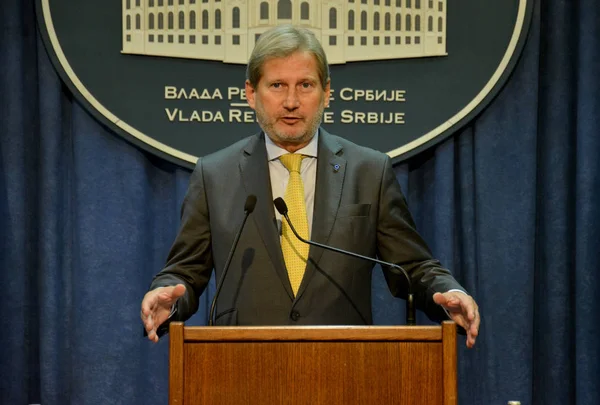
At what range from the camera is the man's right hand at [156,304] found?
5.15 feet

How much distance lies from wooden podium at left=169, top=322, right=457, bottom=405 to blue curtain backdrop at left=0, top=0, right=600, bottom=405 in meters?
1.39

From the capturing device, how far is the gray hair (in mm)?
2027

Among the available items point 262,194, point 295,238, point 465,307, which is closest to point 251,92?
point 262,194

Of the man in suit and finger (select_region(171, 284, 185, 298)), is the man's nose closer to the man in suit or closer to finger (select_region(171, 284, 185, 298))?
the man in suit

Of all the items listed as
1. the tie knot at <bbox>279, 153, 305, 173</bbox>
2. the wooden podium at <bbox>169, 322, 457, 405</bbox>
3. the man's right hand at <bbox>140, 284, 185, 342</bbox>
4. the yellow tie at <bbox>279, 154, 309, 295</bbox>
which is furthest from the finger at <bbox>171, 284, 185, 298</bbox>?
the tie knot at <bbox>279, 153, 305, 173</bbox>

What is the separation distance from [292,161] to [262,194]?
0.12 meters

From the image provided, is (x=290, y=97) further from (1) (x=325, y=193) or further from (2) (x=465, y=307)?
(2) (x=465, y=307)

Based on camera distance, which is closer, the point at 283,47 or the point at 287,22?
the point at 283,47

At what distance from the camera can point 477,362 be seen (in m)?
2.88

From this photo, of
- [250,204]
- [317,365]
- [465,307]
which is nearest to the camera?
[317,365]

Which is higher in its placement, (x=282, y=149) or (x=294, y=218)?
Result: (x=282, y=149)

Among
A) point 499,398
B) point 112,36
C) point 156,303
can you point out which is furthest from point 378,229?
point 112,36

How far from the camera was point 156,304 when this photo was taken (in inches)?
62.9

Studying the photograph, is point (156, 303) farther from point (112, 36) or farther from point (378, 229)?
point (112, 36)
